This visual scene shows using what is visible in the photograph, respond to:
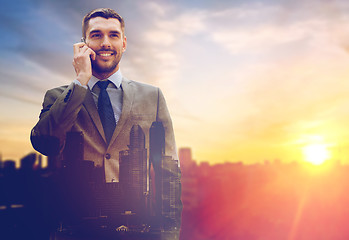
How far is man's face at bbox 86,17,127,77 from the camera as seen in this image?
3.79 metres

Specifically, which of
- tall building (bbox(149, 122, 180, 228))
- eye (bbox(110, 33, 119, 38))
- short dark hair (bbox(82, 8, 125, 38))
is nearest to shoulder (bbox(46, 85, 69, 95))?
short dark hair (bbox(82, 8, 125, 38))

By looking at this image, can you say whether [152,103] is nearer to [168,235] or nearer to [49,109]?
[49,109]

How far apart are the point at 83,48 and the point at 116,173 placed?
1.57m

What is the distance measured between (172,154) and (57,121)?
1441 mm

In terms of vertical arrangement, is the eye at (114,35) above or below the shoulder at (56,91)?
above

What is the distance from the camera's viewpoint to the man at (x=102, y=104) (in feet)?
11.4

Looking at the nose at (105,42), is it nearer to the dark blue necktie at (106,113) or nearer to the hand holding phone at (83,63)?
the hand holding phone at (83,63)

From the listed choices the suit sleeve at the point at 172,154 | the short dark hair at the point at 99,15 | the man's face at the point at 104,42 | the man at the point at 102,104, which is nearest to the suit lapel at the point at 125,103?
the man at the point at 102,104

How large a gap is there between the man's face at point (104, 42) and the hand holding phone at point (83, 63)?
4.4 inches

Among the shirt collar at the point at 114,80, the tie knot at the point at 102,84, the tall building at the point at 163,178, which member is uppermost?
the shirt collar at the point at 114,80

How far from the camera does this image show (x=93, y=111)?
3.72 meters

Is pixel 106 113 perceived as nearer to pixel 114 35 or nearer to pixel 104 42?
pixel 104 42

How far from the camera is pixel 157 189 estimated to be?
3688 mm

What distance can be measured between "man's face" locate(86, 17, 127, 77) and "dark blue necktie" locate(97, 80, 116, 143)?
0.26 m
